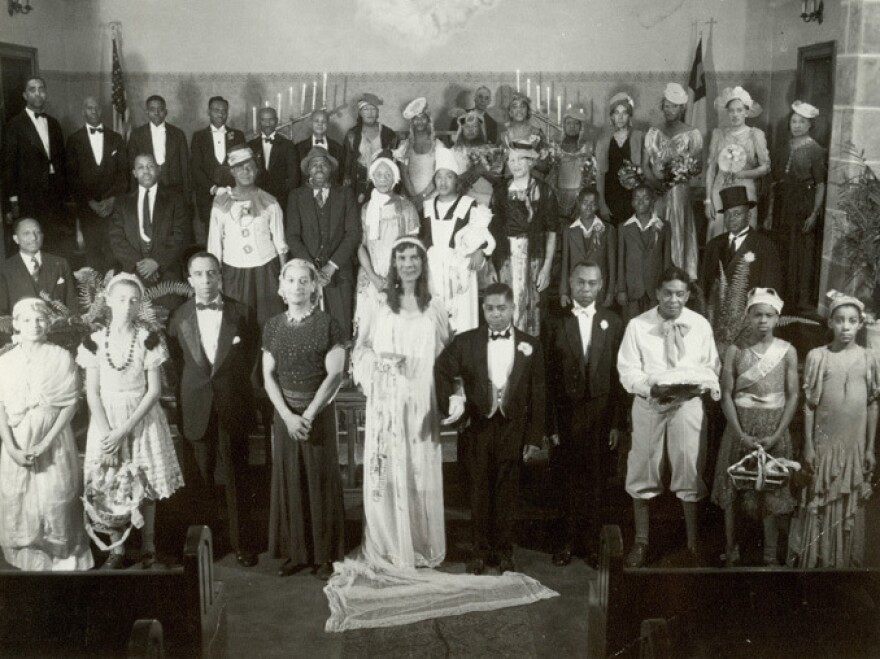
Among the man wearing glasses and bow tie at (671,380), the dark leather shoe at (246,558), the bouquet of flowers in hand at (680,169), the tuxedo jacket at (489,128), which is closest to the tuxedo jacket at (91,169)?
the tuxedo jacket at (489,128)

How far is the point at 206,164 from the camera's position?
30.1 feet

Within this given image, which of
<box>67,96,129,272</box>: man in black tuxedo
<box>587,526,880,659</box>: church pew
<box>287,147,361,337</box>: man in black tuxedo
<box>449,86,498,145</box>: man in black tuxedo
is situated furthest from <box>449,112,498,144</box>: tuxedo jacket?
<box>587,526,880,659</box>: church pew

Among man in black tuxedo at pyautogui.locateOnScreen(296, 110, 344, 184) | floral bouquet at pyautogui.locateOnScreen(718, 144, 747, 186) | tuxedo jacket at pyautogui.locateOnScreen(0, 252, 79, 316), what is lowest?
tuxedo jacket at pyautogui.locateOnScreen(0, 252, 79, 316)

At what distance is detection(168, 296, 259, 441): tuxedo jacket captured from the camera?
20.2 feet

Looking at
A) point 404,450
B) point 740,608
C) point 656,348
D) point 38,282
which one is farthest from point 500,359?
point 38,282

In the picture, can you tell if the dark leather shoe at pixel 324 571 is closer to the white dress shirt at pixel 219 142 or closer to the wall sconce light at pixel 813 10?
the white dress shirt at pixel 219 142

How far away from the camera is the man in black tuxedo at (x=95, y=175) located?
901cm

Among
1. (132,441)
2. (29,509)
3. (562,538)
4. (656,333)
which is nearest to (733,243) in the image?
(656,333)

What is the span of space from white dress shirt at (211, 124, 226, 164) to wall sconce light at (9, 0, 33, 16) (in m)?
2.15

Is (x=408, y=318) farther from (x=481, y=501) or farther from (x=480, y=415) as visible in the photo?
(x=481, y=501)

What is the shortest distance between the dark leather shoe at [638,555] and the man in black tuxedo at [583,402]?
0.21m

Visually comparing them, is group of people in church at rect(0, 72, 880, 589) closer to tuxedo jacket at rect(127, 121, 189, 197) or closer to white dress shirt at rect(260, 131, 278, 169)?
tuxedo jacket at rect(127, 121, 189, 197)

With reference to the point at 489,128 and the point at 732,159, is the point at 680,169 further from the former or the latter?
the point at 489,128

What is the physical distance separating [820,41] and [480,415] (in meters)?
6.47
